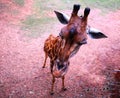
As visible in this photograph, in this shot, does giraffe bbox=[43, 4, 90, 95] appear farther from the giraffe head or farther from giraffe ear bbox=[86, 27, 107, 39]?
giraffe ear bbox=[86, 27, 107, 39]

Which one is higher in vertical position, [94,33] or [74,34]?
[74,34]

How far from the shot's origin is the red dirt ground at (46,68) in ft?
24.8

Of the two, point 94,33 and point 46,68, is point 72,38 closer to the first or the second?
point 94,33

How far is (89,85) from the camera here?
25.8 ft

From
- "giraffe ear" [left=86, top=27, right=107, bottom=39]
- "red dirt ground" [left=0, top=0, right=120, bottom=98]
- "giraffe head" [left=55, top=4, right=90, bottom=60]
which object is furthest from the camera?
"red dirt ground" [left=0, top=0, right=120, bottom=98]

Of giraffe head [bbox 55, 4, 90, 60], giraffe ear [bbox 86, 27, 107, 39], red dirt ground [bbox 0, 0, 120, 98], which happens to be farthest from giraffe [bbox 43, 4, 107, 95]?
red dirt ground [bbox 0, 0, 120, 98]

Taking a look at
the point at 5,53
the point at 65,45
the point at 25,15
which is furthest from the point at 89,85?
the point at 25,15

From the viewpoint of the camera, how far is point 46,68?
331 inches

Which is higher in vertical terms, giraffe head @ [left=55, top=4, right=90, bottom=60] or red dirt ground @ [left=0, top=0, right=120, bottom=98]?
giraffe head @ [left=55, top=4, right=90, bottom=60]

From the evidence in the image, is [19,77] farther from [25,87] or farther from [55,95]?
[55,95]

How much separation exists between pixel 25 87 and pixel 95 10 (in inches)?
244

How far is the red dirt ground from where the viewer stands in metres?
7.56

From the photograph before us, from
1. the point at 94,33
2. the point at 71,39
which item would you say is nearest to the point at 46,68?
the point at 94,33

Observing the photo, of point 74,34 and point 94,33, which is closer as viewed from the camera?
point 74,34
